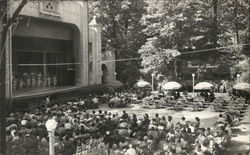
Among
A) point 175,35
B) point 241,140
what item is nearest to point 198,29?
point 175,35

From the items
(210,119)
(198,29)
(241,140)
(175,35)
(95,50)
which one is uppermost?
(198,29)

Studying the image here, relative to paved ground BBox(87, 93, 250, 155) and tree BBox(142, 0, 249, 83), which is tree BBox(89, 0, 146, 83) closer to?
tree BBox(142, 0, 249, 83)

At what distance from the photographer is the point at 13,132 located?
14.3 metres

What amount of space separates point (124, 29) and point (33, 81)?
59.5ft

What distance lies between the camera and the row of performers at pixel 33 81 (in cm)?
2945

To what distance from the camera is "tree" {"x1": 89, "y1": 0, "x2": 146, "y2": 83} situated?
4388cm

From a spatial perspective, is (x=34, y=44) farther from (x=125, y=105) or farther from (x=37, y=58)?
(x=125, y=105)

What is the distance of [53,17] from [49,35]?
2.89m

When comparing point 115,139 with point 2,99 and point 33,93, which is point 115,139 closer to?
point 2,99

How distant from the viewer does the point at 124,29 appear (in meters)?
45.8

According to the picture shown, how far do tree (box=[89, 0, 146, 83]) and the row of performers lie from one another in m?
12.2

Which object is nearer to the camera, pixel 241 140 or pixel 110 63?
pixel 241 140

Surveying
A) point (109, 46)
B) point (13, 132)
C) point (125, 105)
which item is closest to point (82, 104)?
point (125, 105)

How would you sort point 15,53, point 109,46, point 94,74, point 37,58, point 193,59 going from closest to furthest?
point 15,53 < point 37,58 < point 94,74 < point 193,59 < point 109,46
